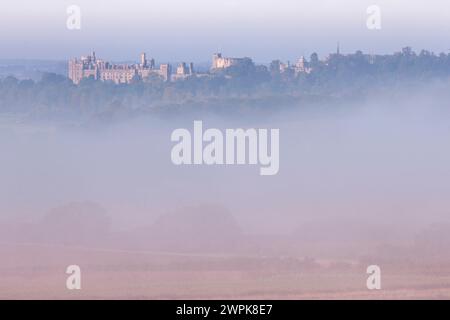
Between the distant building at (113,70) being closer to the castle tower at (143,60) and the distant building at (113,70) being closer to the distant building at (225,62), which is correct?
the castle tower at (143,60)

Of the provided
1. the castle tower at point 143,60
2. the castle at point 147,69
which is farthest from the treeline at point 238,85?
the castle tower at point 143,60

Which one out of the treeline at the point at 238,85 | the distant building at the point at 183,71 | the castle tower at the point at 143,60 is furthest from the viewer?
the distant building at the point at 183,71

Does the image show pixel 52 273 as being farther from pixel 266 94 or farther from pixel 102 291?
pixel 266 94

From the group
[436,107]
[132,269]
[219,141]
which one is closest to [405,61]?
[436,107]

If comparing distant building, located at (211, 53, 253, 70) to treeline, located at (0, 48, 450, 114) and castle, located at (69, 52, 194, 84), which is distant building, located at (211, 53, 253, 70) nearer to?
treeline, located at (0, 48, 450, 114)

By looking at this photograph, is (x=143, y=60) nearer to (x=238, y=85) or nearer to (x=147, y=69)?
(x=147, y=69)

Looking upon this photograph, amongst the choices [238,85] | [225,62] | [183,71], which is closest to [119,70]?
[183,71]
